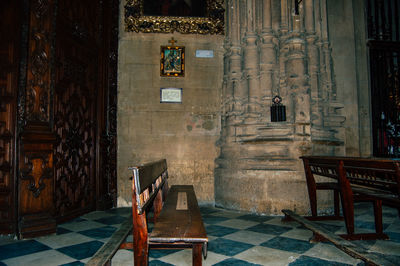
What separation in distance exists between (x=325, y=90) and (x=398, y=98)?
2293 mm

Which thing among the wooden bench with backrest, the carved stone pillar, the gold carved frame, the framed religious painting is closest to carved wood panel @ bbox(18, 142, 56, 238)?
the wooden bench with backrest

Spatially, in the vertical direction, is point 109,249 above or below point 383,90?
below

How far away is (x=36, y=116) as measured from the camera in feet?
10.7

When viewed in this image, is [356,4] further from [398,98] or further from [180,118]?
[180,118]

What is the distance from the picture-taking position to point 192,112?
5227 mm

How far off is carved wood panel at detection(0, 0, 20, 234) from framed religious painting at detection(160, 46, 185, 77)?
2.41 m

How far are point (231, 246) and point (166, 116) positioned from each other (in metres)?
2.96

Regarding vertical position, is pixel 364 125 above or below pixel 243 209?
above

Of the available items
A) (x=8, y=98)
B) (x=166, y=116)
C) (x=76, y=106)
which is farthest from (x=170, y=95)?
Answer: (x=8, y=98)

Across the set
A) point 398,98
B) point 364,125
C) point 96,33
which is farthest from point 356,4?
point 96,33

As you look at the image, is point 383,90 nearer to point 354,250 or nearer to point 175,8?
point 175,8

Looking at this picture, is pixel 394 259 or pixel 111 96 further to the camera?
pixel 111 96

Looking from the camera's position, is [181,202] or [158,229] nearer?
[158,229]

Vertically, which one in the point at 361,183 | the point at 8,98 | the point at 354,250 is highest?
the point at 8,98
